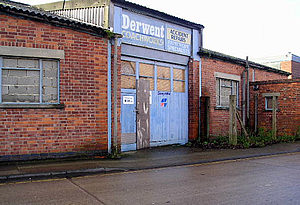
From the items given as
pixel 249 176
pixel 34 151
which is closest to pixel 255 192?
pixel 249 176

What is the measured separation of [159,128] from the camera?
502 inches

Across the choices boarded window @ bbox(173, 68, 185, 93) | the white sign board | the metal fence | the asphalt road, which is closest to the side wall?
the metal fence

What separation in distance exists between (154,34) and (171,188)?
742 centimetres

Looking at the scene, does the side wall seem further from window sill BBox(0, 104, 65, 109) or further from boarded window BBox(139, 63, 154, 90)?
boarded window BBox(139, 63, 154, 90)

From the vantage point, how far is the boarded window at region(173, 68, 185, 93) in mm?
13624

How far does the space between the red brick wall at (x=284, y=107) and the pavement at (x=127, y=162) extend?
3837 mm

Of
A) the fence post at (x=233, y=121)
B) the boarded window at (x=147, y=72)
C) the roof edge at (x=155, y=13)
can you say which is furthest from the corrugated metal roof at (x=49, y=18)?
the fence post at (x=233, y=121)

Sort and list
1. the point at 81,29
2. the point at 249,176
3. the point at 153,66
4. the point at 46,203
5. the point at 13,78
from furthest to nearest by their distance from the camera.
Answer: the point at 153,66, the point at 81,29, the point at 13,78, the point at 249,176, the point at 46,203

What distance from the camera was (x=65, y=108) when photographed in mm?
9758

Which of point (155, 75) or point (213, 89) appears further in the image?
point (213, 89)

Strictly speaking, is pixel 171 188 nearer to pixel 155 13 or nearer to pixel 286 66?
pixel 155 13

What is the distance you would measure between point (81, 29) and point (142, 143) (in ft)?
15.3


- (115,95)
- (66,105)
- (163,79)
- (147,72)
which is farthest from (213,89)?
(66,105)

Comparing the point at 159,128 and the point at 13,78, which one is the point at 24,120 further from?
the point at 159,128
